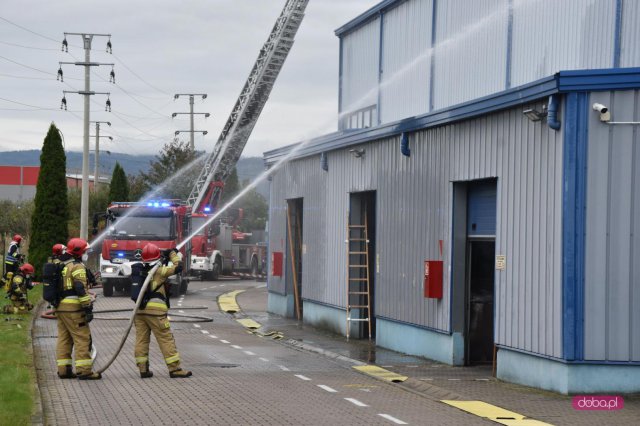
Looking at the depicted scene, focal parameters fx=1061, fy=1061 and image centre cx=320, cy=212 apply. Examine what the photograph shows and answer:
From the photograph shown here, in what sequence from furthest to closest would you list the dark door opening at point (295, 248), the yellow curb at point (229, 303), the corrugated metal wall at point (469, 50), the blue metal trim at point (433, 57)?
the yellow curb at point (229, 303), the dark door opening at point (295, 248), the blue metal trim at point (433, 57), the corrugated metal wall at point (469, 50)

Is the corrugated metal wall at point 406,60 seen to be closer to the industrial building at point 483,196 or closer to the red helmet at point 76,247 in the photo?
the industrial building at point 483,196

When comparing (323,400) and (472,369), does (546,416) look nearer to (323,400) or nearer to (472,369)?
(323,400)

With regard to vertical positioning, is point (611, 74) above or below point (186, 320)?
above

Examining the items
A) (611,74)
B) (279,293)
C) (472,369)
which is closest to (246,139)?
(279,293)

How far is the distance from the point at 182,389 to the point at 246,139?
3295 cm

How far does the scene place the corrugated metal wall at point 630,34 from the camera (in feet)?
60.7

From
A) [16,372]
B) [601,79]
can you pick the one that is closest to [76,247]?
[16,372]

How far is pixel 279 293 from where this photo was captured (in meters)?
30.4

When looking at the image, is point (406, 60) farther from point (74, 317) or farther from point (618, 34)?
point (74, 317)

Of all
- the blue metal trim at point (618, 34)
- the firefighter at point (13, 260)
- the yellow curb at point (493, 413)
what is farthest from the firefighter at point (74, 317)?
the firefighter at point (13, 260)

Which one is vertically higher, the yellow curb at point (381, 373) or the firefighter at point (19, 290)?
the firefighter at point (19, 290)

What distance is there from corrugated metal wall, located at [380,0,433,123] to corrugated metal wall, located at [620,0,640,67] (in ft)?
24.0

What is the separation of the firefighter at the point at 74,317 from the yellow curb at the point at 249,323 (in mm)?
10415

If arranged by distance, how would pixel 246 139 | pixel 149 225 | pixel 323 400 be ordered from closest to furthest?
pixel 323 400 → pixel 149 225 → pixel 246 139
